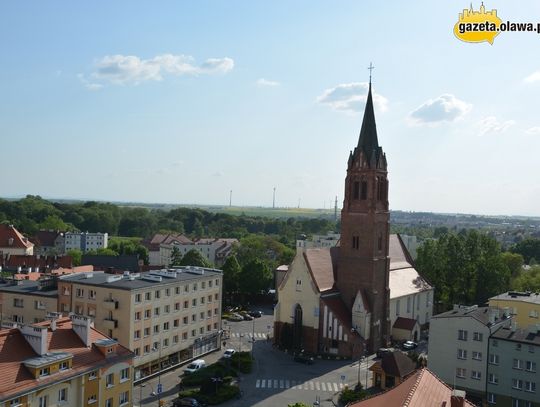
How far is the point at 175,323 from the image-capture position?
58594mm

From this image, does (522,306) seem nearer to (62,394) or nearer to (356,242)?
(356,242)

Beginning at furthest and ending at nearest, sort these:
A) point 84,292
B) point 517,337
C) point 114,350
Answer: point 84,292 < point 517,337 < point 114,350

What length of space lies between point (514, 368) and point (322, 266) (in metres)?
27.0

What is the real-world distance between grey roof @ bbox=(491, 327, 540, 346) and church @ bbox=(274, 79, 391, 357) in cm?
1901

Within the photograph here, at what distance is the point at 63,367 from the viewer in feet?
114

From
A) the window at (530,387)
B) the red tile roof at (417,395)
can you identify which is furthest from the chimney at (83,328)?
the window at (530,387)

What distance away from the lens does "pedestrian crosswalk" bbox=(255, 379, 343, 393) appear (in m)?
52.4

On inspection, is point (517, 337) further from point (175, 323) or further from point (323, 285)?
point (175, 323)

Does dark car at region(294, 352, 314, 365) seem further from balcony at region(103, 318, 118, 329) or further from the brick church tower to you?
balcony at region(103, 318, 118, 329)

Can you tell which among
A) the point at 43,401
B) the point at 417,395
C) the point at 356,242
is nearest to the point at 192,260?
the point at 356,242

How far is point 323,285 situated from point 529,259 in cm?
9148

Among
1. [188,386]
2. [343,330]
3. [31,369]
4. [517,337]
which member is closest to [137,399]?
[188,386]

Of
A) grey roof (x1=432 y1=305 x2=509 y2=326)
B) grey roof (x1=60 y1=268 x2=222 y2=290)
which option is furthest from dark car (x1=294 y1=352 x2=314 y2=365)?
grey roof (x1=432 y1=305 x2=509 y2=326)

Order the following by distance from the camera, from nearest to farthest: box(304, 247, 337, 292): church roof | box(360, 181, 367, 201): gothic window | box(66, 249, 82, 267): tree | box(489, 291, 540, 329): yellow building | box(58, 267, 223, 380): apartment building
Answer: box(58, 267, 223, 380): apartment building
box(489, 291, 540, 329): yellow building
box(304, 247, 337, 292): church roof
box(360, 181, 367, 201): gothic window
box(66, 249, 82, 267): tree
